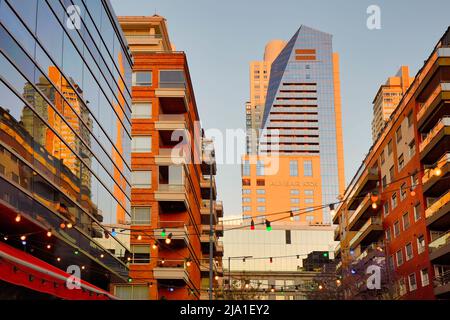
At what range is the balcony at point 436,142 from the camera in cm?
4878

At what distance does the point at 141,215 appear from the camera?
5641 centimetres

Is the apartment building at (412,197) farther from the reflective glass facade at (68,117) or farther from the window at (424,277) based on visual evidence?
the reflective glass facade at (68,117)

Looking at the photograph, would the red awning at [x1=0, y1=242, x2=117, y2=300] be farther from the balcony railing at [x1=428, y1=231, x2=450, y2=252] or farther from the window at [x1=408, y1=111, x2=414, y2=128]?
the window at [x1=408, y1=111, x2=414, y2=128]

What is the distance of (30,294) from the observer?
1091 inches

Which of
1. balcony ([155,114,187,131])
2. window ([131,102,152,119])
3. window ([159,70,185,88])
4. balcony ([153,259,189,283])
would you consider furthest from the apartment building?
window ([131,102,152,119])

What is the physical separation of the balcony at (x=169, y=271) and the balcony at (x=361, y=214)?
23.3 meters

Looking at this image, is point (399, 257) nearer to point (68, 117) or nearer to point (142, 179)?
point (142, 179)

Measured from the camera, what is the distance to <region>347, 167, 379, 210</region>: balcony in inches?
2859

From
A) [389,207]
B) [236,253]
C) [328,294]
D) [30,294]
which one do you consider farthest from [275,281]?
[30,294]

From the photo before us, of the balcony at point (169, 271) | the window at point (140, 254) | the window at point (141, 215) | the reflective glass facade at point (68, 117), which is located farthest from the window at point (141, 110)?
the balcony at point (169, 271)

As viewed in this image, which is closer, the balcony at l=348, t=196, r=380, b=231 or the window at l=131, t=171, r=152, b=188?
the window at l=131, t=171, r=152, b=188

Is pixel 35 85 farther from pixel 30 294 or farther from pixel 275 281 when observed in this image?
pixel 275 281

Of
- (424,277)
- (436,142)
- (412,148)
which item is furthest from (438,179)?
(424,277)

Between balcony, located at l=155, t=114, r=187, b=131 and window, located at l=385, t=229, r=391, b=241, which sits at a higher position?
balcony, located at l=155, t=114, r=187, b=131
